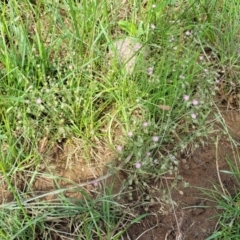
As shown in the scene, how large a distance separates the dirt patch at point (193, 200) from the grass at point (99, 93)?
0.06 m

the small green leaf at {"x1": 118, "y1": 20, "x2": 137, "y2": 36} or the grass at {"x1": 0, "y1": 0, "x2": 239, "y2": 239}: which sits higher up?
the small green leaf at {"x1": 118, "y1": 20, "x2": 137, "y2": 36}

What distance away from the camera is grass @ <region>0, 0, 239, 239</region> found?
1.71 m

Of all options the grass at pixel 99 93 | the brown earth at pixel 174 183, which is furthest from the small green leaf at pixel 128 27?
the brown earth at pixel 174 183

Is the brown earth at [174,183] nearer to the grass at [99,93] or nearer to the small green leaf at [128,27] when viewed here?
the grass at [99,93]

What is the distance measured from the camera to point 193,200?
5.92 ft

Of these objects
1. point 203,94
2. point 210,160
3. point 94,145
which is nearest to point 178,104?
point 203,94

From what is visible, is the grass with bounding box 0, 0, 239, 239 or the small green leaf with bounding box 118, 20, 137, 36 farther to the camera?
the small green leaf with bounding box 118, 20, 137, 36

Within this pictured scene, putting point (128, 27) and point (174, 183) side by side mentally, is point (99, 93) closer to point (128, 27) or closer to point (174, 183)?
point (128, 27)

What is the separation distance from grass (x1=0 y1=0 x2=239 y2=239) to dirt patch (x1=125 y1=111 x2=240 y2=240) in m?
0.06

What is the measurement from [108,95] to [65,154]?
297 millimetres

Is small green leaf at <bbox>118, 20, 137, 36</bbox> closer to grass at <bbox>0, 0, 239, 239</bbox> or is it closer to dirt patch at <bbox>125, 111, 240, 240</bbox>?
grass at <bbox>0, 0, 239, 239</bbox>

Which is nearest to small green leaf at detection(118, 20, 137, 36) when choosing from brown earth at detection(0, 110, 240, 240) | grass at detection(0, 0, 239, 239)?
grass at detection(0, 0, 239, 239)

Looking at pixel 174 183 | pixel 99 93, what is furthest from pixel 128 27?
pixel 174 183

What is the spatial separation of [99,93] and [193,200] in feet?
1.83
